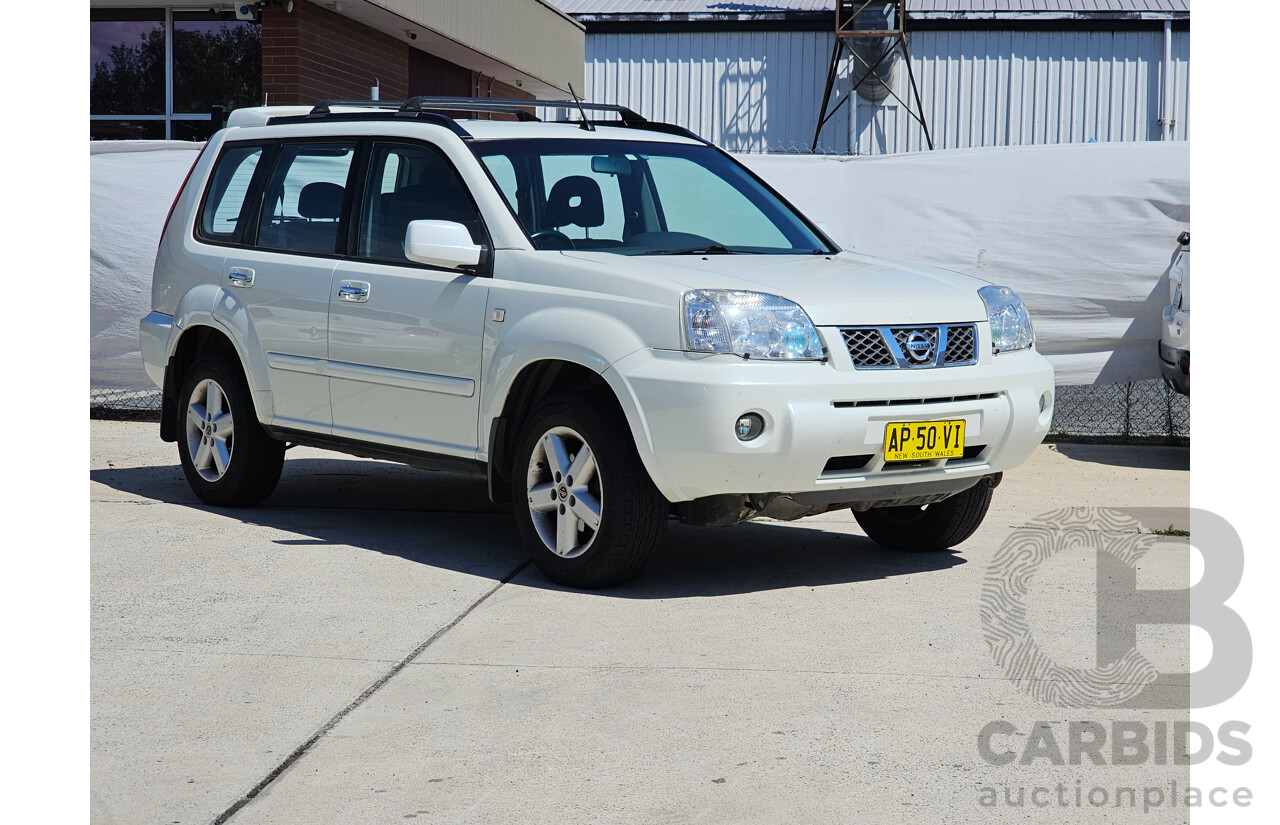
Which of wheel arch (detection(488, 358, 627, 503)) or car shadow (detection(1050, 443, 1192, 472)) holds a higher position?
wheel arch (detection(488, 358, 627, 503))

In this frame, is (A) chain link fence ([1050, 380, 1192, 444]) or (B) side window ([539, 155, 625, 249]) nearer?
(B) side window ([539, 155, 625, 249])

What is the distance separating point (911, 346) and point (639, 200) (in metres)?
1.69

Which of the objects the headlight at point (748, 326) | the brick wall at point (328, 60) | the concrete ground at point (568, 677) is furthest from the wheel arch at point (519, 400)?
the brick wall at point (328, 60)

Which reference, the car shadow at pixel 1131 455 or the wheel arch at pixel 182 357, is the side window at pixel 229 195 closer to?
the wheel arch at pixel 182 357

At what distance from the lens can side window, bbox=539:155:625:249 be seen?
635cm

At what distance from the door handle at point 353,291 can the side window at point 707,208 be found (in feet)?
4.66

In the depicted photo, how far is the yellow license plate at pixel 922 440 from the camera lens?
562 cm

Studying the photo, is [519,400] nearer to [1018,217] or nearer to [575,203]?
[575,203]

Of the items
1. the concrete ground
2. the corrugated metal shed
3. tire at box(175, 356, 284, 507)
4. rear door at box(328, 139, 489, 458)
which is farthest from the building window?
the corrugated metal shed

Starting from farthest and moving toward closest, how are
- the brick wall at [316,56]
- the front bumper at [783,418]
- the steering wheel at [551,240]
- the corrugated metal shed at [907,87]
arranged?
the corrugated metal shed at [907,87], the brick wall at [316,56], the steering wheel at [551,240], the front bumper at [783,418]

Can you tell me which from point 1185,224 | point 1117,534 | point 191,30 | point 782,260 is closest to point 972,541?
point 1117,534

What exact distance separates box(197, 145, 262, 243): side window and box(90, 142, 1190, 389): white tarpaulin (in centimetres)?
351

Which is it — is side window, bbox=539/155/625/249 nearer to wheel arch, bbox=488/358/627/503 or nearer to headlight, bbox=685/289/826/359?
wheel arch, bbox=488/358/627/503

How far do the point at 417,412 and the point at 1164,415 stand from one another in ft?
22.0
